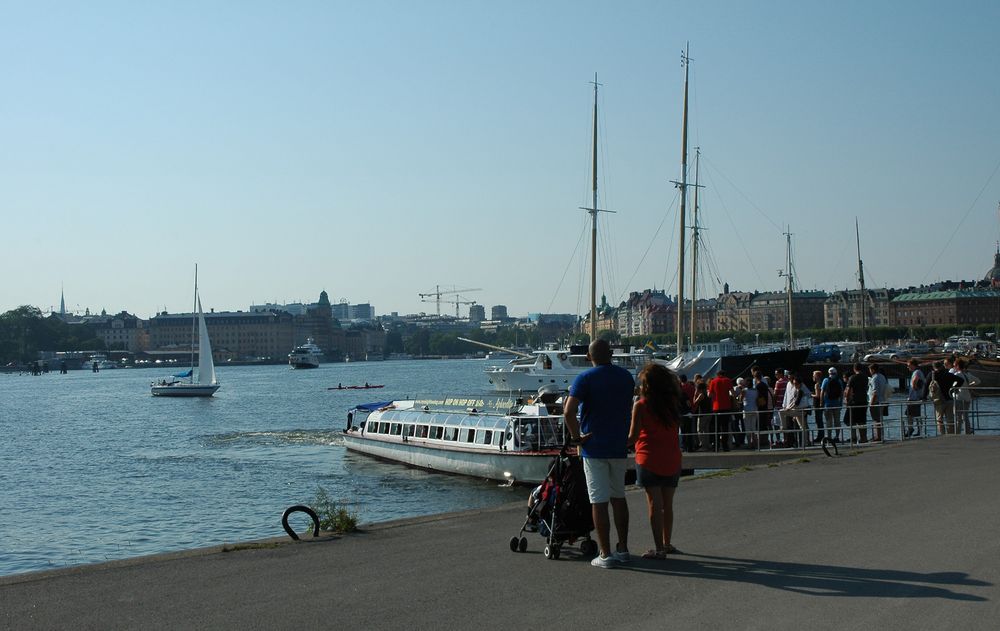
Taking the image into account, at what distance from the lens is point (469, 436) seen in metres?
34.0

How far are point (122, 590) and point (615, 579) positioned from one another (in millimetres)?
4597

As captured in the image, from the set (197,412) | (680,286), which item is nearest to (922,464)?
(680,286)

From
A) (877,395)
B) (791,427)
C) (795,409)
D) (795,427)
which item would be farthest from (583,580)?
(877,395)

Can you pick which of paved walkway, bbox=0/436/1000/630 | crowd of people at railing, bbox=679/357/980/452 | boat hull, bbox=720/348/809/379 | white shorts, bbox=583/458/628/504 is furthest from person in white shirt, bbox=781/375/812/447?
boat hull, bbox=720/348/809/379

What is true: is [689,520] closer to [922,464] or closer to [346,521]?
[346,521]

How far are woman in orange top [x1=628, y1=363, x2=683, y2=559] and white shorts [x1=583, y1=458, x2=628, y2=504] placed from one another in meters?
0.34

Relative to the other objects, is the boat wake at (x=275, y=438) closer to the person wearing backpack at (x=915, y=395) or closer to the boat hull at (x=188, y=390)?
the person wearing backpack at (x=915, y=395)

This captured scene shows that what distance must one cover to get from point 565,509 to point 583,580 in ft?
3.64

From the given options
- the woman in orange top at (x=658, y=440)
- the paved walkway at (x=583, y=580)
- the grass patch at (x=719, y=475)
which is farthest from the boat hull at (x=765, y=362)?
the woman in orange top at (x=658, y=440)

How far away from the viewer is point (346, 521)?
13102 mm

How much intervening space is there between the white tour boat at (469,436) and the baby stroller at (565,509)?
10236 mm

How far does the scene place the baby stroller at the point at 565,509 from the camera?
34.3 feet

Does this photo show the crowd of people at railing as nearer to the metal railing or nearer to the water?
the metal railing

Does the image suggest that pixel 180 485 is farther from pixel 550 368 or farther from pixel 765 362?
pixel 765 362
